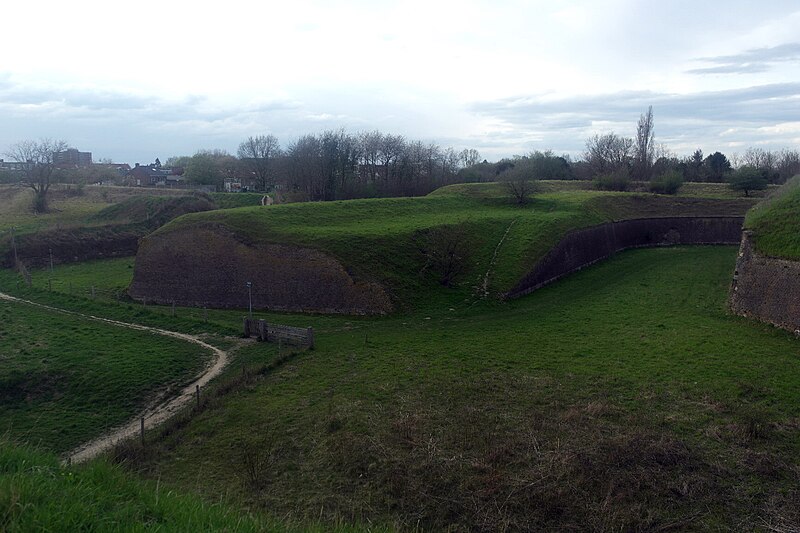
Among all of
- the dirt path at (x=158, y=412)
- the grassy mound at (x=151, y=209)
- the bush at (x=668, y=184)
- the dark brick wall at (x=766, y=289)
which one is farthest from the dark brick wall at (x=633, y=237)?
the grassy mound at (x=151, y=209)

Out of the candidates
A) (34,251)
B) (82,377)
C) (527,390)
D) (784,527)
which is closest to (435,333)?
(527,390)

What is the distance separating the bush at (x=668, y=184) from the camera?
150ft

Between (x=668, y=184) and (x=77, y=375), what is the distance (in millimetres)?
44331

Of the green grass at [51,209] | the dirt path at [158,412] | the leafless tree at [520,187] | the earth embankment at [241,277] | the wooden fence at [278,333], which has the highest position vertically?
the leafless tree at [520,187]

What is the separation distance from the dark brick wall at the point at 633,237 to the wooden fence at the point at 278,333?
1481 cm

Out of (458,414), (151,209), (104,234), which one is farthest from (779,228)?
(151,209)

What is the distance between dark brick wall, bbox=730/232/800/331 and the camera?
57.8 ft

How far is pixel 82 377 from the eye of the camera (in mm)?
14852

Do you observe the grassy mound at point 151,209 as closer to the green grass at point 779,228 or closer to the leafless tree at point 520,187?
the leafless tree at point 520,187

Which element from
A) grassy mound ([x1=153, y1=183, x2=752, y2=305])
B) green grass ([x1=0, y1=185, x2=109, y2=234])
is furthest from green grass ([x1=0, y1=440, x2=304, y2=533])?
green grass ([x1=0, y1=185, x2=109, y2=234])

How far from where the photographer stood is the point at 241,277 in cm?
2478

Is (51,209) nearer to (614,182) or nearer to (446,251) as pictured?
(446,251)

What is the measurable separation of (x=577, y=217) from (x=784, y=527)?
2786 cm

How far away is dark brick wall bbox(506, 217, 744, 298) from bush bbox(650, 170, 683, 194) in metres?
7.99
